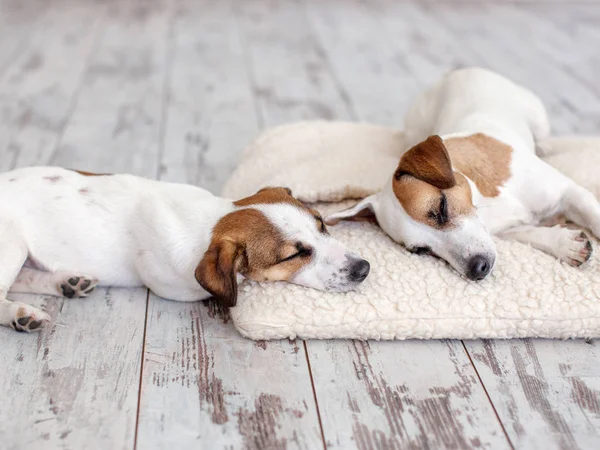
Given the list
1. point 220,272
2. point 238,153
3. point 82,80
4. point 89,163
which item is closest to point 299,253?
point 220,272

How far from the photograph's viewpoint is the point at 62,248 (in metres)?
2.46

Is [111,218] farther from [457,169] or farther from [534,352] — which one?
[534,352]

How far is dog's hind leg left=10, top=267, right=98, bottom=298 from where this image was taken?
8.07 feet

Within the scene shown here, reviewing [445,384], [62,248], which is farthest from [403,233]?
[62,248]

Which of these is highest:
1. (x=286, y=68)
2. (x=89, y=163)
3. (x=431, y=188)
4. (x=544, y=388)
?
(x=431, y=188)

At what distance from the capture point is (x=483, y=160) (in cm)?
263

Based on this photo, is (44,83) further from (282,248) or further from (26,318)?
(282,248)

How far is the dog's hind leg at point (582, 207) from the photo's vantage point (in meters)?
2.54

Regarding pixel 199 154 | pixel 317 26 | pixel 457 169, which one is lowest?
pixel 317 26

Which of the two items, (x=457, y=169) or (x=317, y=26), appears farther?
(x=317, y=26)

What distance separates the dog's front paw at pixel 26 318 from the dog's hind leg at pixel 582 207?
1881 mm

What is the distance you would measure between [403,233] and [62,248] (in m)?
1.17

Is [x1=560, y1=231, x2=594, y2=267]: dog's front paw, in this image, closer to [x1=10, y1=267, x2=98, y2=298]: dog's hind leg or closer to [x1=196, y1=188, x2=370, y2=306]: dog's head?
[x1=196, y1=188, x2=370, y2=306]: dog's head

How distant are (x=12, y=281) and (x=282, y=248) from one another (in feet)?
2.96
